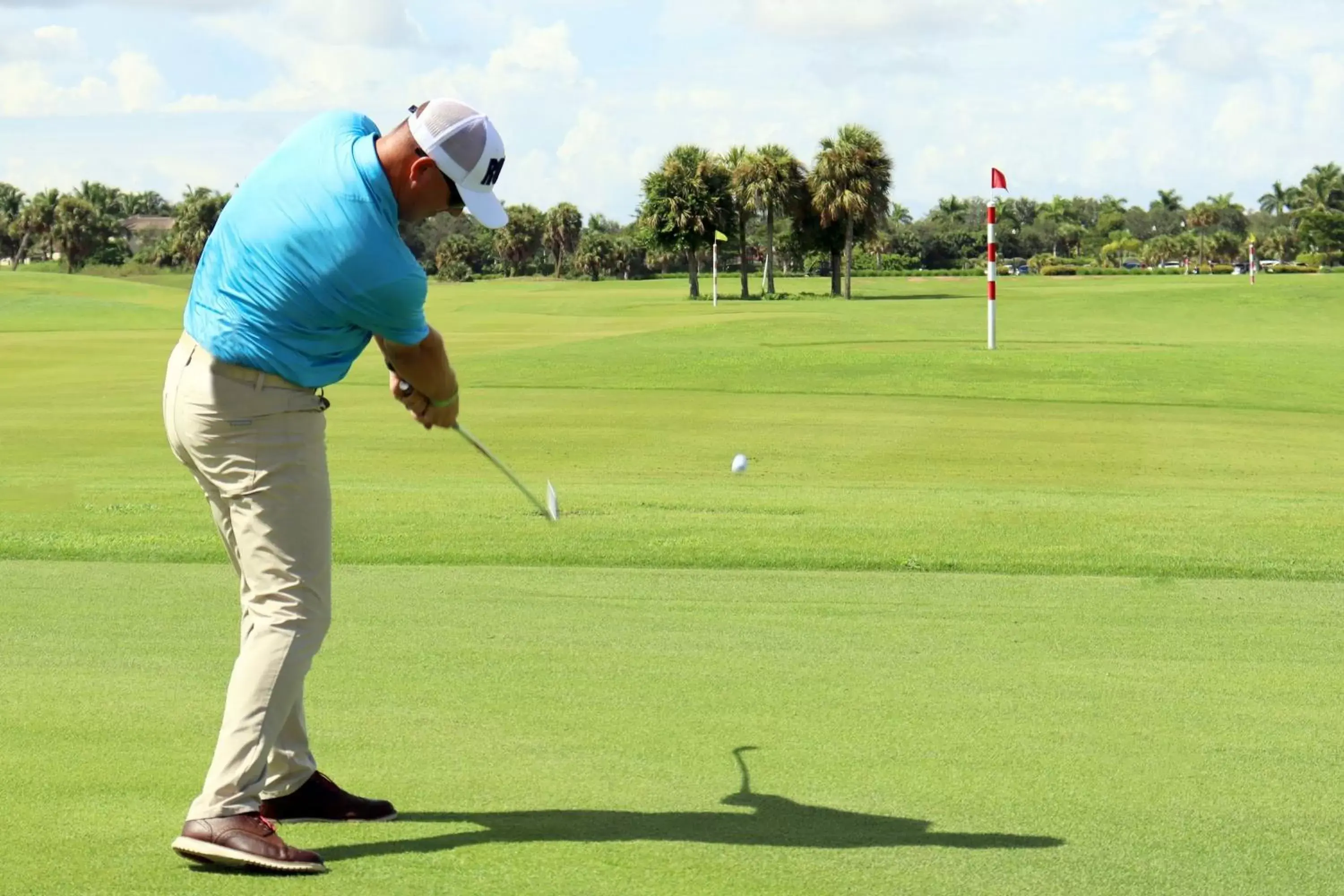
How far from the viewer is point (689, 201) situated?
79.1 m

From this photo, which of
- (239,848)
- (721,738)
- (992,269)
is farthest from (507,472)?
(992,269)

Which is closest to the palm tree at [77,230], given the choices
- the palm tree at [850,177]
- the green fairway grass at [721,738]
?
the palm tree at [850,177]

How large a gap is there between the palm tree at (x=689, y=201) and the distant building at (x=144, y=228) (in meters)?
68.2

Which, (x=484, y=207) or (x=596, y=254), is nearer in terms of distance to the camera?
(x=484, y=207)

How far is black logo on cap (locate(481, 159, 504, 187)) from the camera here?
168 inches

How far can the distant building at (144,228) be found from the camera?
148625mm

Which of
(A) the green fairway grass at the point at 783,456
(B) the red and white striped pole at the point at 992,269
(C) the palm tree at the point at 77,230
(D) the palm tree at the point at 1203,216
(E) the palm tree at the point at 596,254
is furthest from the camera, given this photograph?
(D) the palm tree at the point at 1203,216

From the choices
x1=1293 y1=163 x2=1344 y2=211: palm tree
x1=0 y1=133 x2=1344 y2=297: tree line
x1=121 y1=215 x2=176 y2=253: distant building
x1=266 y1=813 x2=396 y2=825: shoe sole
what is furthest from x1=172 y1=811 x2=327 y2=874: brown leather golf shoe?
x1=1293 y1=163 x2=1344 y2=211: palm tree

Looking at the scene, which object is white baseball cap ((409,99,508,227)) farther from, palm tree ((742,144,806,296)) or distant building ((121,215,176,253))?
distant building ((121,215,176,253))

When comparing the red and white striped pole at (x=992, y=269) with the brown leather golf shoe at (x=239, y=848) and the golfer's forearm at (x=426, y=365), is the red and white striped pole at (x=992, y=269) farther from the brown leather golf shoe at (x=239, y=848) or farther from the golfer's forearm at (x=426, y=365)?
the brown leather golf shoe at (x=239, y=848)

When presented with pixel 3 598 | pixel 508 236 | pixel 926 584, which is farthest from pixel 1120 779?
→ pixel 508 236

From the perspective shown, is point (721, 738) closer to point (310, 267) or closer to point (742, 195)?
point (310, 267)

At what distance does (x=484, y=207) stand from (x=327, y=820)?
1.80m

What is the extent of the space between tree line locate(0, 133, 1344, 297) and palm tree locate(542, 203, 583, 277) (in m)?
0.15
